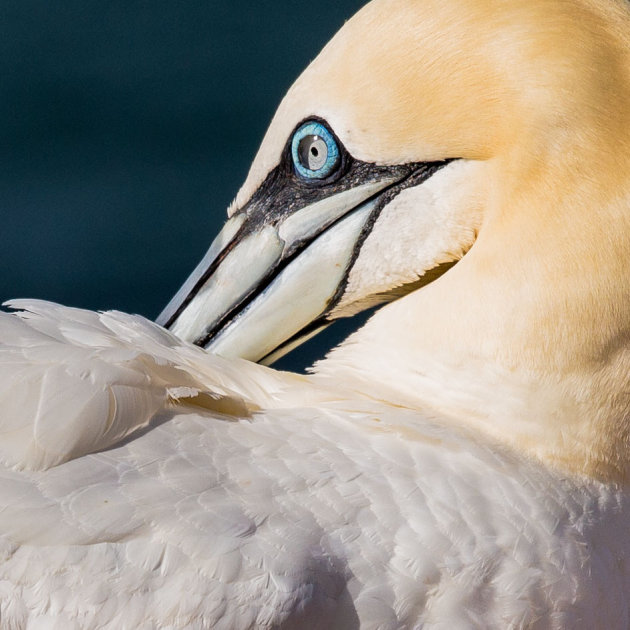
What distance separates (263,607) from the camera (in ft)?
7.20

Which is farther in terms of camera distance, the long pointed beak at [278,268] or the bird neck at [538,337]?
the long pointed beak at [278,268]

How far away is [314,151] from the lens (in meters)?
2.84

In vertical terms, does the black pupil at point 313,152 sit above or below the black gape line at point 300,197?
above

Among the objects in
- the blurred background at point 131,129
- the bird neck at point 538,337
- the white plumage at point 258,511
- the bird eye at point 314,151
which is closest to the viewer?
the white plumage at point 258,511

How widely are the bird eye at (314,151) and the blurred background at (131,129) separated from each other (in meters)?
2.32

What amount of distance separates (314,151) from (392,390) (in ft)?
1.96

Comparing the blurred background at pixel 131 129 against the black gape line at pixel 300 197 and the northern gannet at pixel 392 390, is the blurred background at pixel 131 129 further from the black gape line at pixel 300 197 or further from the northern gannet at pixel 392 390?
the northern gannet at pixel 392 390

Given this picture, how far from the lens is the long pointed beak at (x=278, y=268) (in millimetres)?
2896

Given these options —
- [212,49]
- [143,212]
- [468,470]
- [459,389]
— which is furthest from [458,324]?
[212,49]

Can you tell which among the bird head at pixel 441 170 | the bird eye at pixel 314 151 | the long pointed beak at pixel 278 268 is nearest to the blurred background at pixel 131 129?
the long pointed beak at pixel 278 268

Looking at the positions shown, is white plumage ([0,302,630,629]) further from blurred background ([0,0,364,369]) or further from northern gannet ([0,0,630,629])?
blurred background ([0,0,364,369])

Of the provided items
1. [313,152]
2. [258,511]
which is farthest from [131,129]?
[258,511]

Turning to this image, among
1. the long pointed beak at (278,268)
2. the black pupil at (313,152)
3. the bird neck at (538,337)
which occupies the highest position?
the black pupil at (313,152)

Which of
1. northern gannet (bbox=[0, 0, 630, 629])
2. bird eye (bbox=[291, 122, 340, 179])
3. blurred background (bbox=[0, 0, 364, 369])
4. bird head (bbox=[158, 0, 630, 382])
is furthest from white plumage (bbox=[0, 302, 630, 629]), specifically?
blurred background (bbox=[0, 0, 364, 369])
